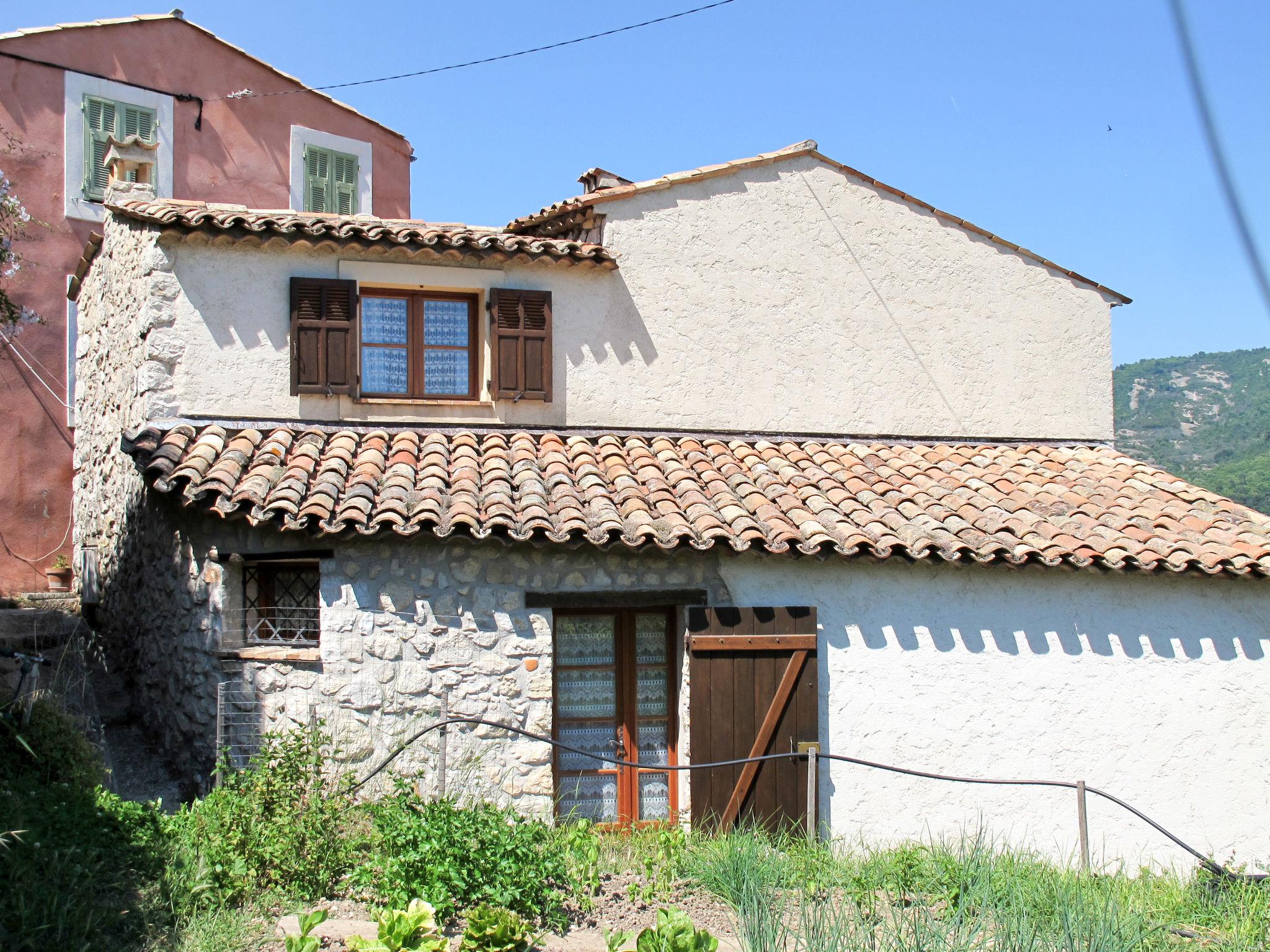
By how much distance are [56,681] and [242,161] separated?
9342 mm

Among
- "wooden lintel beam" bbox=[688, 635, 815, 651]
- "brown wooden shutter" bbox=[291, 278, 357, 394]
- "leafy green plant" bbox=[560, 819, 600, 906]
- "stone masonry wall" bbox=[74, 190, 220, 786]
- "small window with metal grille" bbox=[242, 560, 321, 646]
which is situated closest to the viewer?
"leafy green plant" bbox=[560, 819, 600, 906]

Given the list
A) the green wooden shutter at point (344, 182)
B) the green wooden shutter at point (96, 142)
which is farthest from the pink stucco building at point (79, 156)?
the green wooden shutter at point (344, 182)

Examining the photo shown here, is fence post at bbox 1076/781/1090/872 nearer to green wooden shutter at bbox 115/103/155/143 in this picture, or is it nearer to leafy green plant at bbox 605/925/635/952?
leafy green plant at bbox 605/925/635/952

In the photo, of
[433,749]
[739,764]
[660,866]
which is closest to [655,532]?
[739,764]

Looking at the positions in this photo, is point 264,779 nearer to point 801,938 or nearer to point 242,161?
point 801,938

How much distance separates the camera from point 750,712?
9.62 m

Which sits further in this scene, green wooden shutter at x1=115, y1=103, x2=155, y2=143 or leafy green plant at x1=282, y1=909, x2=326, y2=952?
green wooden shutter at x1=115, y1=103, x2=155, y2=143

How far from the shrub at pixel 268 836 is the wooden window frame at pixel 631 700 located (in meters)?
2.98

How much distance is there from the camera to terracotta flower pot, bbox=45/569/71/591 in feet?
48.1

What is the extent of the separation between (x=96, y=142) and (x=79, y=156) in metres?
0.35

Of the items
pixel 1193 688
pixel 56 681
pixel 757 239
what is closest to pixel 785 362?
pixel 757 239

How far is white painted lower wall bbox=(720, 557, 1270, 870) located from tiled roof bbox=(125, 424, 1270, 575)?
0.38 m

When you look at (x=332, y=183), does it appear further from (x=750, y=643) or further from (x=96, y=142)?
(x=750, y=643)

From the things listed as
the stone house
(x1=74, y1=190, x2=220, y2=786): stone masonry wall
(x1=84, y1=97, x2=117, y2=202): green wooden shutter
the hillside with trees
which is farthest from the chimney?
the hillside with trees
